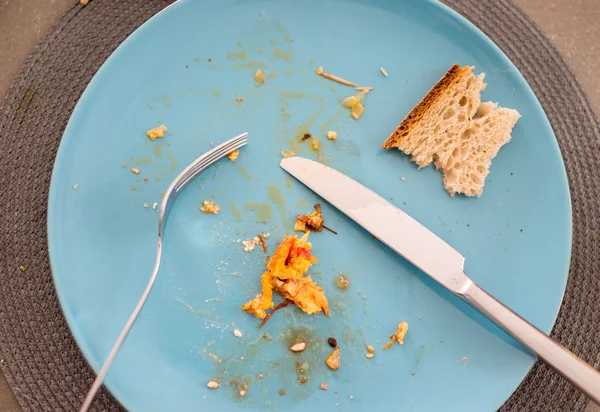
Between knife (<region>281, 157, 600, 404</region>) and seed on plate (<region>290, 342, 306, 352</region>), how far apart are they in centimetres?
41

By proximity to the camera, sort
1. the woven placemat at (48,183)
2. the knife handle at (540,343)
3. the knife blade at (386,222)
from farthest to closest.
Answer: the woven placemat at (48,183)
the knife blade at (386,222)
the knife handle at (540,343)

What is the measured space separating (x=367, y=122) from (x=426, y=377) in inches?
32.5

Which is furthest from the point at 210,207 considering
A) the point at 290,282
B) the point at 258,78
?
the point at 258,78

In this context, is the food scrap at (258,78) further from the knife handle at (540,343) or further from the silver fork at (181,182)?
the knife handle at (540,343)

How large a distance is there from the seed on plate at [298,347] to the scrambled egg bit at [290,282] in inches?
4.0

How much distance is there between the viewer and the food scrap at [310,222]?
1469 millimetres

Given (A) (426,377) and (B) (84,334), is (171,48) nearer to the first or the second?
(B) (84,334)

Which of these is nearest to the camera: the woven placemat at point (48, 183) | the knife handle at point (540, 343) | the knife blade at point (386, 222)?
the knife handle at point (540, 343)

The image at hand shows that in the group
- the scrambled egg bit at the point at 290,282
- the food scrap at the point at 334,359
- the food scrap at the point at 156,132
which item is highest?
the food scrap at the point at 156,132

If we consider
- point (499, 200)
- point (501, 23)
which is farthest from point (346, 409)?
point (501, 23)

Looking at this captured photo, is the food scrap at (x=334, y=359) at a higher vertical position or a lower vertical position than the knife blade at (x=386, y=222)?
lower

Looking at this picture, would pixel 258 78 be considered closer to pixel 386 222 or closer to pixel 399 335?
pixel 386 222

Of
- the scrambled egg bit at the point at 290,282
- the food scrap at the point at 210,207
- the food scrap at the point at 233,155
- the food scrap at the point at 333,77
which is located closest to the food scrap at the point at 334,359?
the scrambled egg bit at the point at 290,282

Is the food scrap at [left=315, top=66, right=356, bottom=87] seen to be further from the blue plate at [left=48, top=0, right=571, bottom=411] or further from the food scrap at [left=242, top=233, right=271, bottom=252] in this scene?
A: the food scrap at [left=242, top=233, right=271, bottom=252]
